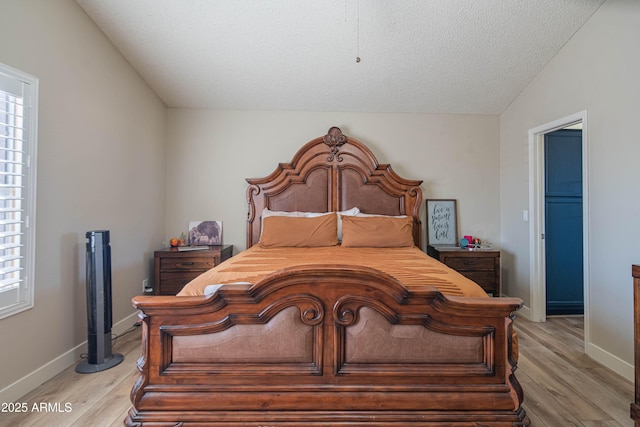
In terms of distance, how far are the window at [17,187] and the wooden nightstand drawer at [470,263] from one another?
11.3ft

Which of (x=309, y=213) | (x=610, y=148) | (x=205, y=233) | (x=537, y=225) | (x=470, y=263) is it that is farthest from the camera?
(x=205, y=233)

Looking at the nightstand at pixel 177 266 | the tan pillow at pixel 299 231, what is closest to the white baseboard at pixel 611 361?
the tan pillow at pixel 299 231

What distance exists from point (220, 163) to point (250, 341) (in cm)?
263

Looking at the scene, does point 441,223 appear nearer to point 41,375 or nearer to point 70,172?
point 70,172

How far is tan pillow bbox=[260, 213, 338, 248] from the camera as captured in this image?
3.05 meters

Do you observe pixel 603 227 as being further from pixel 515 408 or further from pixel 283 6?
pixel 283 6

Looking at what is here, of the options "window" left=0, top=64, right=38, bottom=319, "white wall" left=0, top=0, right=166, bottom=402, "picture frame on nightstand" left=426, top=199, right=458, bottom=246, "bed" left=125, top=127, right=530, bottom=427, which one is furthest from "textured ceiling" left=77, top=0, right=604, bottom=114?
"bed" left=125, top=127, right=530, bottom=427

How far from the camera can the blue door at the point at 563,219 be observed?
3.32m

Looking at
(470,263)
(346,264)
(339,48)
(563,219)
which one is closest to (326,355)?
(346,264)

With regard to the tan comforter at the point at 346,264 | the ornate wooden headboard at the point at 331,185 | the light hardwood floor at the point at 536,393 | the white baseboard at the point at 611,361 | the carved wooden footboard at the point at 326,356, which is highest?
the ornate wooden headboard at the point at 331,185

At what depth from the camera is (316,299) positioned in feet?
4.84

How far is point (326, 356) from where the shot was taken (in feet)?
4.83

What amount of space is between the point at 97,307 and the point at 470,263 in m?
3.35

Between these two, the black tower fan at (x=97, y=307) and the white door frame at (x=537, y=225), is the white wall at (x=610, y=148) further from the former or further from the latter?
the black tower fan at (x=97, y=307)
